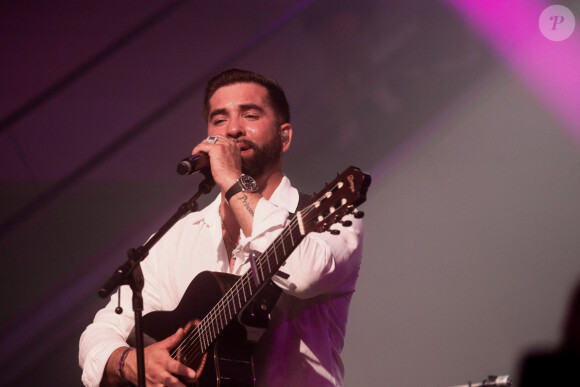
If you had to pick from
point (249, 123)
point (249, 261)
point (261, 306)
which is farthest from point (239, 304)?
point (249, 123)

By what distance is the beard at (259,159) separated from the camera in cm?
250

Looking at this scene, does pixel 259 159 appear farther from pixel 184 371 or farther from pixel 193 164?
pixel 184 371

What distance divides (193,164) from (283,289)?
0.46m

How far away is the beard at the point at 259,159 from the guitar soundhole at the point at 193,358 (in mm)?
612

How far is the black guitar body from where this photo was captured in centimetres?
200

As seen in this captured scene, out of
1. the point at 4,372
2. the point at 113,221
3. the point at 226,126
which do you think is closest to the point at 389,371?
the point at 226,126

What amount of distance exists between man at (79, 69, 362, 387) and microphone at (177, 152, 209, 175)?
0.02 metres

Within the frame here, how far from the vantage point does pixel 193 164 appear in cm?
209

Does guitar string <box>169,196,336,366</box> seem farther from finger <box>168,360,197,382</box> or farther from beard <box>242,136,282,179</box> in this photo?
beard <box>242,136,282,179</box>

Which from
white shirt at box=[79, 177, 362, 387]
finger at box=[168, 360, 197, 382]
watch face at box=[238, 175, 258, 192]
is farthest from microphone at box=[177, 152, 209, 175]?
finger at box=[168, 360, 197, 382]

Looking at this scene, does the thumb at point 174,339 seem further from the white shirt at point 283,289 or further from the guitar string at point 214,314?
the white shirt at point 283,289

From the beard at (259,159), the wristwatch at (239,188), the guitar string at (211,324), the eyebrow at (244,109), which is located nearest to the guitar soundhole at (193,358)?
the guitar string at (211,324)

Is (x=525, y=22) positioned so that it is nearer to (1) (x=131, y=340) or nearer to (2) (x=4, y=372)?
(1) (x=131, y=340)

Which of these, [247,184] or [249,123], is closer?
[247,184]
